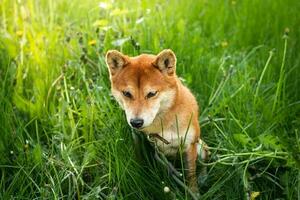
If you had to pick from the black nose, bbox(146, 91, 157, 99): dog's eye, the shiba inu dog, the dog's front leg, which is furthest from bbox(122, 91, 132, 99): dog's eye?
the dog's front leg

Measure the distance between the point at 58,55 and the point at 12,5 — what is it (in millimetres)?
1102

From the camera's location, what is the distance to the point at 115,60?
384 centimetres

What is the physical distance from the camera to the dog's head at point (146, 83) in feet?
12.1

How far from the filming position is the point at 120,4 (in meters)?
5.93

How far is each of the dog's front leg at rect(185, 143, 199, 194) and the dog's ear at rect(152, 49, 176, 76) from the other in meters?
0.50

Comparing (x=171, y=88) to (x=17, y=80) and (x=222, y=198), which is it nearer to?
(x=222, y=198)

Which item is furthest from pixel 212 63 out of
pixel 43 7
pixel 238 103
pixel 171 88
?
pixel 43 7

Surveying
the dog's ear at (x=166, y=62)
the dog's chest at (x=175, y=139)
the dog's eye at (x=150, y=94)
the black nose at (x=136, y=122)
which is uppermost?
the dog's ear at (x=166, y=62)

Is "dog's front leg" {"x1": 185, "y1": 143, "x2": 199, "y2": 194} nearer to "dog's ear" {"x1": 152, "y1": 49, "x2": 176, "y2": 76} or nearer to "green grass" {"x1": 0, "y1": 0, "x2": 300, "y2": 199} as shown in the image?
"green grass" {"x1": 0, "y1": 0, "x2": 300, "y2": 199}

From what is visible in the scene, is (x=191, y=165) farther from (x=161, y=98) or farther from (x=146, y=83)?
(x=146, y=83)

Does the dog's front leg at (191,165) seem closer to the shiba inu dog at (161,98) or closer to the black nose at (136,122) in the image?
the shiba inu dog at (161,98)

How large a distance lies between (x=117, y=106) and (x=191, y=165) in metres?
0.69

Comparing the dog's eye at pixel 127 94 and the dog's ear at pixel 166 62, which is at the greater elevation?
the dog's ear at pixel 166 62

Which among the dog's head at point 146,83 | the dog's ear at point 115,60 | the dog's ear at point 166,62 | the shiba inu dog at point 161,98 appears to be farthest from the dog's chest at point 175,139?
the dog's ear at point 115,60
